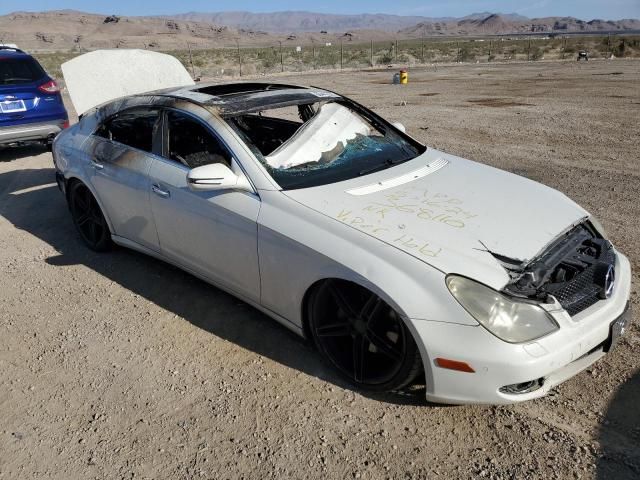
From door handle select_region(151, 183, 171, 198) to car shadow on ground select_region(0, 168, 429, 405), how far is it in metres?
0.84

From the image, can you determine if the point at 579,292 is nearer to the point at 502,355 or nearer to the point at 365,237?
the point at 502,355

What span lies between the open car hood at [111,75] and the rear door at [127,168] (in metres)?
1.17

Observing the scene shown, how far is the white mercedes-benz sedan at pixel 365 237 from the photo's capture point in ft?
8.11

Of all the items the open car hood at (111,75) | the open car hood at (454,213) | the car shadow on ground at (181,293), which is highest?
the open car hood at (111,75)

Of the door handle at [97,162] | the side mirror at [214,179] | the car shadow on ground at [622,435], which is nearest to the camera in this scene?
the car shadow on ground at [622,435]

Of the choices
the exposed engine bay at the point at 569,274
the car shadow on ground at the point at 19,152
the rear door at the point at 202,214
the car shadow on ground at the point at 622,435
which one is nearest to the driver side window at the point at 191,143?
the rear door at the point at 202,214

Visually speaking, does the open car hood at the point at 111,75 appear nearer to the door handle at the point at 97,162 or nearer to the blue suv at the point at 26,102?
the door handle at the point at 97,162

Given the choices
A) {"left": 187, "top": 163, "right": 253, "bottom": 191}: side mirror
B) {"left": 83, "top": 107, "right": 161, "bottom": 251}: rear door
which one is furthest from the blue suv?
{"left": 187, "top": 163, "right": 253, "bottom": 191}: side mirror

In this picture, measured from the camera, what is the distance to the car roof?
12.1 ft

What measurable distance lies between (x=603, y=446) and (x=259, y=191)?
2237 millimetres

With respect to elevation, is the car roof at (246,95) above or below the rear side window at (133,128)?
above

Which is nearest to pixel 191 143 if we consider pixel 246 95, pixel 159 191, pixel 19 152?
pixel 159 191

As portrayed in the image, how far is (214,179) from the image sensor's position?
315cm

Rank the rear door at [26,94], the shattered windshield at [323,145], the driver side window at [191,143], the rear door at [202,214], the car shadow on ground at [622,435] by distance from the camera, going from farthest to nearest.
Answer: the rear door at [26,94] → the driver side window at [191,143] → the shattered windshield at [323,145] → the rear door at [202,214] → the car shadow on ground at [622,435]
